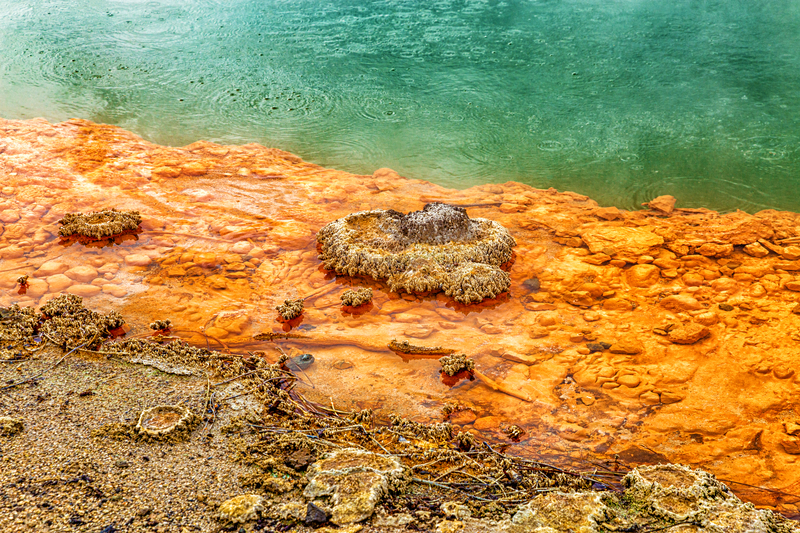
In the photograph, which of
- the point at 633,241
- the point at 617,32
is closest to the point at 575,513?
the point at 633,241

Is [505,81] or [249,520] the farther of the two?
[505,81]

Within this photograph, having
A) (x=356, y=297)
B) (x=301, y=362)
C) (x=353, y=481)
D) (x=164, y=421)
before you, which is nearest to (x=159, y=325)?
(x=301, y=362)

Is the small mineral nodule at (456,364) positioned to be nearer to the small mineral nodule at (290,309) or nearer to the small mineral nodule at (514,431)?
the small mineral nodule at (514,431)

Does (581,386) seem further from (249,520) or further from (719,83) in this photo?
(719,83)

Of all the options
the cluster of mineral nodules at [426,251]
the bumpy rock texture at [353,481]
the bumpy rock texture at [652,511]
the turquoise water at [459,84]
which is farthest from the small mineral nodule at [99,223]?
the bumpy rock texture at [652,511]

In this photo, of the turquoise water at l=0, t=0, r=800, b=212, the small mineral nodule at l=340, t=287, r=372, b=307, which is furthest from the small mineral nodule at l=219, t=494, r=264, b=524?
the turquoise water at l=0, t=0, r=800, b=212

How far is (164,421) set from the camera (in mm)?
2756

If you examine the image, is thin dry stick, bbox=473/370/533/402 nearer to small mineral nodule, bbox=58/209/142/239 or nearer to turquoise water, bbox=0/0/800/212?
turquoise water, bbox=0/0/800/212

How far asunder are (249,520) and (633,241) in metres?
4.60

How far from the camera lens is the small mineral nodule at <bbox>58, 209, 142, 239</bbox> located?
508 centimetres

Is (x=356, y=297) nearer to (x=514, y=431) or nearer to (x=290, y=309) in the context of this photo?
(x=290, y=309)

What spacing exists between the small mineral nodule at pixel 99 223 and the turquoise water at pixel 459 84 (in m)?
2.49

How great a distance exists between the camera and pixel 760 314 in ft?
13.4

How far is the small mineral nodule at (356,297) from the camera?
4305 millimetres
